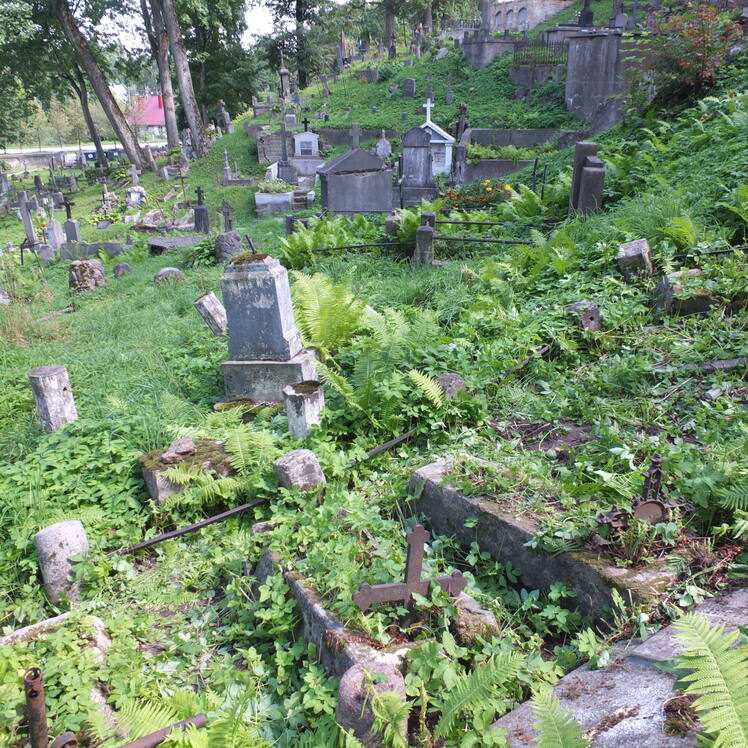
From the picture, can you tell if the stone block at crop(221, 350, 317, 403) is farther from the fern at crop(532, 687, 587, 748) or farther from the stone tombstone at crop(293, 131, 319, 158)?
the stone tombstone at crop(293, 131, 319, 158)

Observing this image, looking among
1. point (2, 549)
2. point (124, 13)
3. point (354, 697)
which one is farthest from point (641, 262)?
point (124, 13)

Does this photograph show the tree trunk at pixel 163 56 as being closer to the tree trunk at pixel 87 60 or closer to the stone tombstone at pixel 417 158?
the tree trunk at pixel 87 60

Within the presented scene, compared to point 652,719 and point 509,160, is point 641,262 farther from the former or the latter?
point 509,160

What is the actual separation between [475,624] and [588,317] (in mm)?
3454

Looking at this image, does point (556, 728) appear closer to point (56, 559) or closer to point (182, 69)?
point (56, 559)

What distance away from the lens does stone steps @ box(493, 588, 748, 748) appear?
6.15 ft

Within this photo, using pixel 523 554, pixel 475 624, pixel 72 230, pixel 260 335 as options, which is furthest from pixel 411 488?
pixel 72 230

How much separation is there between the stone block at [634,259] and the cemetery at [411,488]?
0.03 m

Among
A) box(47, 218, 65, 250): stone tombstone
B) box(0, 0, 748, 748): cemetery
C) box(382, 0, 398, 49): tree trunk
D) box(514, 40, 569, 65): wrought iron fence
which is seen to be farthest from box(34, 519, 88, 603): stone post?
box(382, 0, 398, 49): tree trunk

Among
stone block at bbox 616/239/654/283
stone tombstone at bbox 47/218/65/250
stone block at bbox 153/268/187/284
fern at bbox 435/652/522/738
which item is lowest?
stone tombstone at bbox 47/218/65/250

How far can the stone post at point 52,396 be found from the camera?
484cm

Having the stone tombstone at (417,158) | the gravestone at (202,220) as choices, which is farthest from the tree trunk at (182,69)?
the stone tombstone at (417,158)

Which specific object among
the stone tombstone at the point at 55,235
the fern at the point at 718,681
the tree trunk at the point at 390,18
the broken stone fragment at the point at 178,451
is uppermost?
the tree trunk at the point at 390,18

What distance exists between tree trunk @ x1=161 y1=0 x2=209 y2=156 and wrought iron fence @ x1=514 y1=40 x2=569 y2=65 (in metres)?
16.3
